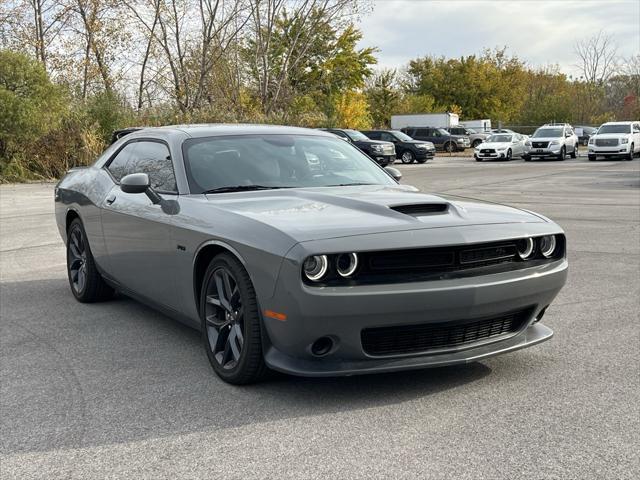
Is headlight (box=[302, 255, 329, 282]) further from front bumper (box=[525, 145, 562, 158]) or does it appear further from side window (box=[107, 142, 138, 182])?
front bumper (box=[525, 145, 562, 158])

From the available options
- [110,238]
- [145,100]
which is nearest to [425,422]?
[110,238]

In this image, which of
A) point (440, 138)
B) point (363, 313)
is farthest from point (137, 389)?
point (440, 138)

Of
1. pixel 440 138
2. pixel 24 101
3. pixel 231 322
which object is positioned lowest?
pixel 440 138

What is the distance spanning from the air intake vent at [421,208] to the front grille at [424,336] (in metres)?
0.62

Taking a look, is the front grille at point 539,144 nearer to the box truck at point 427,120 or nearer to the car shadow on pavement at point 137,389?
the box truck at point 427,120

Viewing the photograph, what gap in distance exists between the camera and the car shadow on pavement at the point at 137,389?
11.7 feet

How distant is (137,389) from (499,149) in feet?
119

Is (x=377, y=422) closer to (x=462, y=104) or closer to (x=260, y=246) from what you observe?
(x=260, y=246)

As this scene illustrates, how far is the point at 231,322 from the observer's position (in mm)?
4129

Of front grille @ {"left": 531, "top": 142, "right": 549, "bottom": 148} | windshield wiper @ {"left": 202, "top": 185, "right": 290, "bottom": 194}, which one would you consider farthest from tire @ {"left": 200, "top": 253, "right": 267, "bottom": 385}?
front grille @ {"left": 531, "top": 142, "right": 549, "bottom": 148}

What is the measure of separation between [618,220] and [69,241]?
350 inches

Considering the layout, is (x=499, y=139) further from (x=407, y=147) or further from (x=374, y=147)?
(x=374, y=147)

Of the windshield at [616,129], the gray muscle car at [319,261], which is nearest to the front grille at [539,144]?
the windshield at [616,129]

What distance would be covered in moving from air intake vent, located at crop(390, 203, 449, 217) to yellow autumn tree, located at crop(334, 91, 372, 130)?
179 feet
